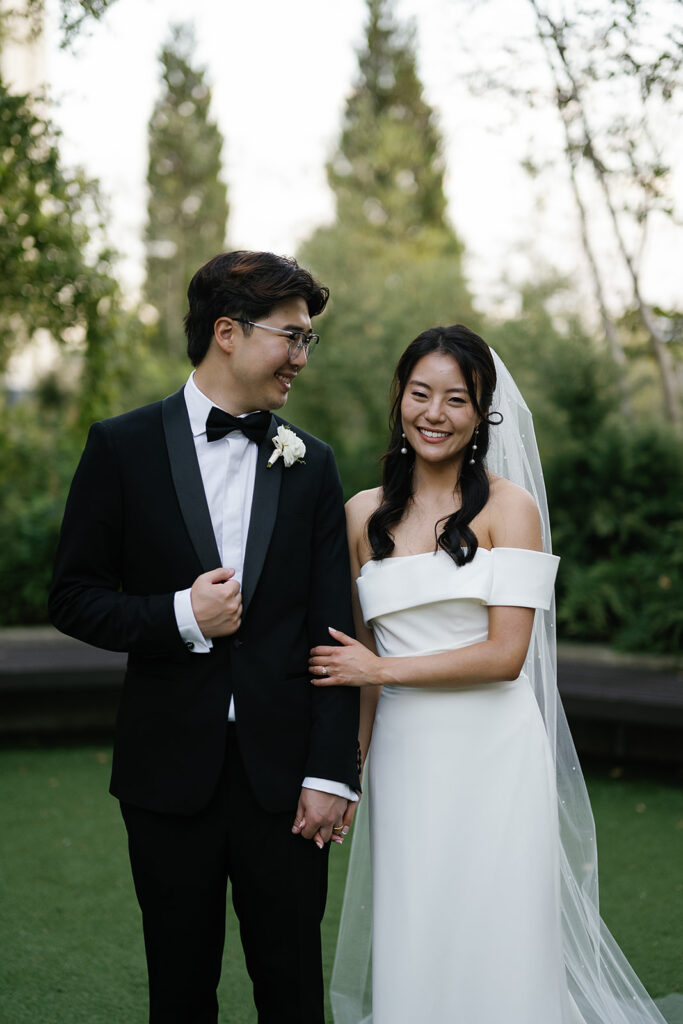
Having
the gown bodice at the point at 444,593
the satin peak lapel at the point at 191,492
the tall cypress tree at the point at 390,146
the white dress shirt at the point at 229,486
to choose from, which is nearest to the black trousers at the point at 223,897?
the white dress shirt at the point at 229,486

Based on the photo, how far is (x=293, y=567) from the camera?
230 cm

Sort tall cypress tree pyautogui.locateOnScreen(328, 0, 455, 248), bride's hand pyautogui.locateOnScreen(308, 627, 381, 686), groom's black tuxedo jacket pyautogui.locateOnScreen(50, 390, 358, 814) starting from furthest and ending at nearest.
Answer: tall cypress tree pyautogui.locateOnScreen(328, 0, 455, 248), bride's hand pyautogui.locateOnScreen(308, 627, 381, 686), groom's black tuxedo jacket pyautogui.locateOnScreen(50, 390, 358, 814)

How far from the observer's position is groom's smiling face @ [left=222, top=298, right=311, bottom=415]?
7.42 ft

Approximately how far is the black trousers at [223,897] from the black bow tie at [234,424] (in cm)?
71

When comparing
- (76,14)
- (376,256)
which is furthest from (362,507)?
(376,256)

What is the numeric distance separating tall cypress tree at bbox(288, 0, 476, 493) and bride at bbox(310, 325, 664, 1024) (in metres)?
4.44

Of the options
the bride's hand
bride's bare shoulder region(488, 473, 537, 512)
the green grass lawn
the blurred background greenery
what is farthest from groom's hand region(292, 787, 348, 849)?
the blurred background greenery

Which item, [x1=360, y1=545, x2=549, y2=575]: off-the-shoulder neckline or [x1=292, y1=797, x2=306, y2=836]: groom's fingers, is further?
[x1=360, y1=545, x2=549, y2=575]: off-the-shoulder neckline

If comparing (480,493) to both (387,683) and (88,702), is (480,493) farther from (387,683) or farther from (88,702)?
(88,702)

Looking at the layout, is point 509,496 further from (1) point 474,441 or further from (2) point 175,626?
(2) point 175,626

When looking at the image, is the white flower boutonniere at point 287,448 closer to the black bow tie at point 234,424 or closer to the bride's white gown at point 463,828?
the black bow tie at point 234,424

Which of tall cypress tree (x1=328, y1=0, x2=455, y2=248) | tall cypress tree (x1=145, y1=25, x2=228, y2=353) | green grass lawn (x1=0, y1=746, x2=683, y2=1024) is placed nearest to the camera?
green grass lawn (x1=0, y1=746, x2=683, y2=1024)

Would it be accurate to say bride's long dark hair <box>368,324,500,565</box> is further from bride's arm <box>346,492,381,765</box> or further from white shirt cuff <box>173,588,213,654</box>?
white shirt cuff <box>173,588,213,654</box>

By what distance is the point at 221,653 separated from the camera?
223cm
